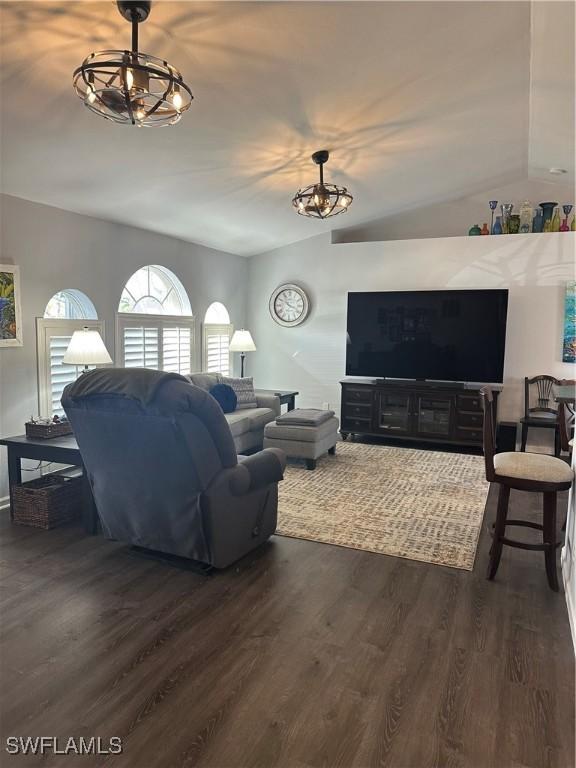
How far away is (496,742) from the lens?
6.31 feet

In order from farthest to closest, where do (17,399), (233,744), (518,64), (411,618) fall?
(17,399)
(518,64)
(411,618)
(233,744)

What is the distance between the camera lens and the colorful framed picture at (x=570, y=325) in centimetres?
599

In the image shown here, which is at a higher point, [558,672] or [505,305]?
[505,305]

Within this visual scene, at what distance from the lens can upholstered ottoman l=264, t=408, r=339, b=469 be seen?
5336 mm

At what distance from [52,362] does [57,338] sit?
8.6 inches

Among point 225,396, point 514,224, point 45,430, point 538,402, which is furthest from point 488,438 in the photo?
point 514,224

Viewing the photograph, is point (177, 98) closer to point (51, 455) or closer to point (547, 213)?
point (51, 455)

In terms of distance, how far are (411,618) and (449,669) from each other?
1.33ft

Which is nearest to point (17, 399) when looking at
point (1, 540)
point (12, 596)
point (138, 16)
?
point (1, 540)

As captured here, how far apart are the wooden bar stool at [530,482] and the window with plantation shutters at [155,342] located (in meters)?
3.78

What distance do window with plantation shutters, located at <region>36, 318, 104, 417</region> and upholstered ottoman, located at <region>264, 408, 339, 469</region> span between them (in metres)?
2.03

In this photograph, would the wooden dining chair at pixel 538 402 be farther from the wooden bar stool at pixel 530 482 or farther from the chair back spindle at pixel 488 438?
the chair back spindle at pixel 488 438

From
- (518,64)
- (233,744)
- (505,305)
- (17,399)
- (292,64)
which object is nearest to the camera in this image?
(233,744)

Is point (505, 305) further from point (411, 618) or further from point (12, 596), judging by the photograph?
point (12, 596)
